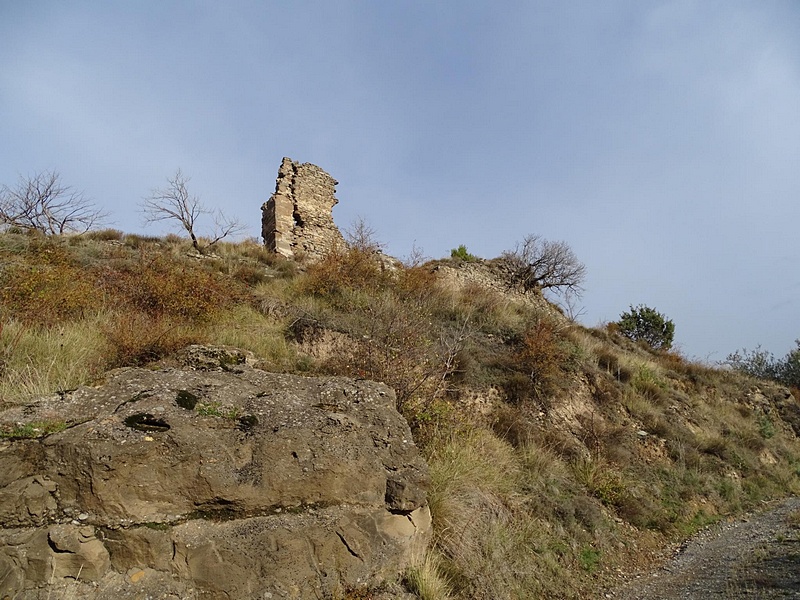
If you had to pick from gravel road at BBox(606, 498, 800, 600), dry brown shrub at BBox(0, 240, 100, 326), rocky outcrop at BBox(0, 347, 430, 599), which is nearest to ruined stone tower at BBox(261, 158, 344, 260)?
dry brown shrub at BBox(0, 240, 100, 326)

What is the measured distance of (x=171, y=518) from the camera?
321 cm

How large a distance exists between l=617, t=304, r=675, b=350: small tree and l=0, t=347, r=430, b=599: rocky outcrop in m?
21.8

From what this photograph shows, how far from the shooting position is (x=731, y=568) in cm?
552

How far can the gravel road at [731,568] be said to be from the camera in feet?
15.8

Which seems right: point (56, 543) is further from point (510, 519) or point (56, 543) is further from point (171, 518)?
point (510, 519)

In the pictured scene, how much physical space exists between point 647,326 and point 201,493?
82.5 ft

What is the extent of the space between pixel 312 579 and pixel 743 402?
1564 centimetres

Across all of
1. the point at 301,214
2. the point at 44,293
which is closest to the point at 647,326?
the point at 301,214

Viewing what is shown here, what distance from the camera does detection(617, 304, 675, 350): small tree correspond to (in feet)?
75.9

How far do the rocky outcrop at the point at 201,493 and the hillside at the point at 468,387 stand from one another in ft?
1.88

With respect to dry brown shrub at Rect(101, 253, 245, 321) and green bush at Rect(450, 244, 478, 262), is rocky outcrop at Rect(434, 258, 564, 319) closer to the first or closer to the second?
green bush at Rect(450, 244, 478, 262)

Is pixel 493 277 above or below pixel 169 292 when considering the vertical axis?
above

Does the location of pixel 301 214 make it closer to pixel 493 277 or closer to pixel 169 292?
pixel 493 277

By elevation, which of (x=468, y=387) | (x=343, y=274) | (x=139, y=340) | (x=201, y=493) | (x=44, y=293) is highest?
(x=343, y=274)
